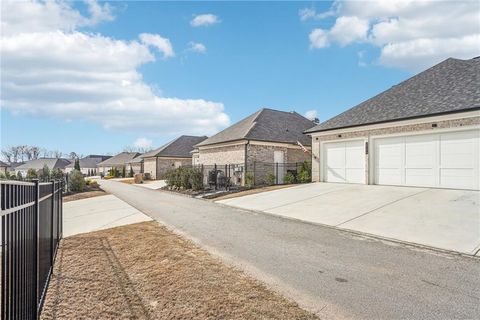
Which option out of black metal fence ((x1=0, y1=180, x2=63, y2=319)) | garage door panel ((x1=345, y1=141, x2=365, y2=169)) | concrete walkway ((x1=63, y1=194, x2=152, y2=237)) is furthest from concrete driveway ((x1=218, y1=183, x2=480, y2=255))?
black metal fence ((x1=0, y1=180, x2=63, y2=319))

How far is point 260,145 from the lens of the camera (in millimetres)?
23062

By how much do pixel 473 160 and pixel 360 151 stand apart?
5259 mm

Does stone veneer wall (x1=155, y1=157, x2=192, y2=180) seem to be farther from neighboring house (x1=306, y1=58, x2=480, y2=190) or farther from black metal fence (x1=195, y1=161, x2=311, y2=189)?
neighboring house (x1=306, y1=58, x2=480, y2=190)

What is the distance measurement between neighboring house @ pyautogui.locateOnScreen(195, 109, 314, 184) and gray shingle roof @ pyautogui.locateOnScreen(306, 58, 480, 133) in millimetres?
4882

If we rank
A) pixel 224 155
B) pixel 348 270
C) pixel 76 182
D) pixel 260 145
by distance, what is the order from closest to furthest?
pixel 348 270, pixel 76 182, pixel 260 145, pixel 224 155

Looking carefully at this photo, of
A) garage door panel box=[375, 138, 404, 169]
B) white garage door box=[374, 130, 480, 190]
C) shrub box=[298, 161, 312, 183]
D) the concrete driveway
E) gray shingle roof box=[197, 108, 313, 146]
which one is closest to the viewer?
the concrete driveway

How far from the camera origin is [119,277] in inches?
204

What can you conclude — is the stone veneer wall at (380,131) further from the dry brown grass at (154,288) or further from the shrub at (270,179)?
the dry brown grass at (154,288)

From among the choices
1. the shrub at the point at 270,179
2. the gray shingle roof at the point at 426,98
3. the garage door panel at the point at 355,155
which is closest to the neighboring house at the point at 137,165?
the shrub at the point at 270,179

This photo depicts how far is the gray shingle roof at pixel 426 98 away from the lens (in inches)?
553

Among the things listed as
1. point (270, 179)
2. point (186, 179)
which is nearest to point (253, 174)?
point (270, 179)

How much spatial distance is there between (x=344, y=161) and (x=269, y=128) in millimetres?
8347

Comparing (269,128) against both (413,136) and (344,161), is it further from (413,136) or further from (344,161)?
(413,136)

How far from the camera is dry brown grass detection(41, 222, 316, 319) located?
395cm
